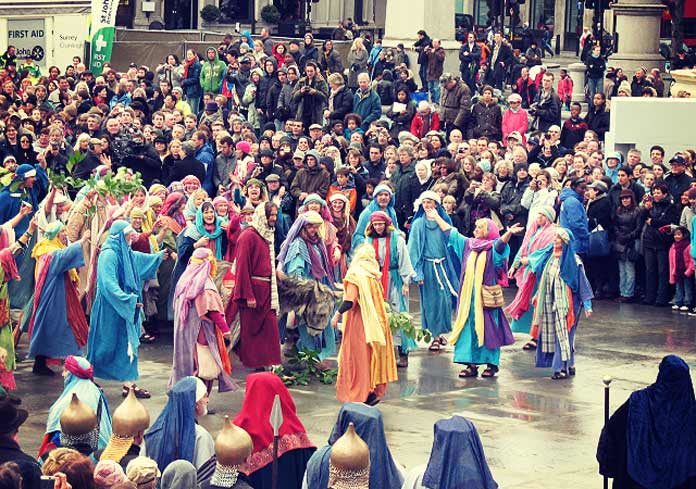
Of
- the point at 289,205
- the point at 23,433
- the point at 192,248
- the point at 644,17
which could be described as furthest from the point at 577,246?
the point at 644,17

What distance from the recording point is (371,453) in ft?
35.6

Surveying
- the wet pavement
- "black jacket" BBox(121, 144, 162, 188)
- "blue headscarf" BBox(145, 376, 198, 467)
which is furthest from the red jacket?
"blue headscarf" BBox(145, 376, 198, 467)

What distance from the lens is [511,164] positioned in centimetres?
2395

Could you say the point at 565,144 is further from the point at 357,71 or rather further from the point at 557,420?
the point at 557,420

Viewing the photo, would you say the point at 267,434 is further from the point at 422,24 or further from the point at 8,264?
the point at 422,24

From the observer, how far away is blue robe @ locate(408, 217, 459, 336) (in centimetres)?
1939

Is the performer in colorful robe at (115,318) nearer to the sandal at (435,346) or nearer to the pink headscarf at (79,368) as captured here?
the sandal at (435,346)

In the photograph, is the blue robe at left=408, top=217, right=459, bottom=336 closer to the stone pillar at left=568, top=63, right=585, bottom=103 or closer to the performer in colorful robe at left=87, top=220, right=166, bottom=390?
the performer in colorful robe at left=87, top=220, right=166, bottom=390

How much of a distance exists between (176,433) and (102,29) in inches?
908

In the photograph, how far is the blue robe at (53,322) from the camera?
1761 cm

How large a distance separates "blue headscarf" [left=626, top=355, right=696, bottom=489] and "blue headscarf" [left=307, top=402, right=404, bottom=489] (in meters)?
1.76

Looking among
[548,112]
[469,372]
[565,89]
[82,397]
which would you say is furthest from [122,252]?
[565,89]

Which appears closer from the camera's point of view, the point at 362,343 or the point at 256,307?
the point at 362,343

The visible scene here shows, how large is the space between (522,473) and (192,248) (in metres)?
6.04
